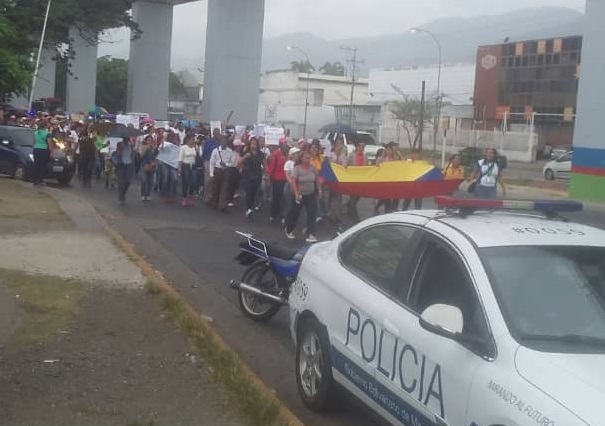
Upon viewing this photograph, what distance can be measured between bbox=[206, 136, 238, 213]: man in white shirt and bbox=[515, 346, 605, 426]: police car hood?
604 inches

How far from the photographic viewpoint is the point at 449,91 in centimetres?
9188

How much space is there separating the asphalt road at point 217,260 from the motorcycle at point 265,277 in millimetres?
162

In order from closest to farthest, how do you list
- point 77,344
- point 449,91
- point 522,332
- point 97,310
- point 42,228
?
point 522,332
point 77,344
point 97,310
point 42,228
point 449,91

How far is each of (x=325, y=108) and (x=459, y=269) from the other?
81.0 m

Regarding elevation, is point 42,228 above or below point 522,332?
below

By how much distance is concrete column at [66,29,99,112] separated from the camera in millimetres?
61094

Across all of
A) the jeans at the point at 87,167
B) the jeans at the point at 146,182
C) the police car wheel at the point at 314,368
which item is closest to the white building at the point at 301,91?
the jeans at the point at 87,167

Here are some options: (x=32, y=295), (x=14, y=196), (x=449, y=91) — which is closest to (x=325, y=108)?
(x=449, y=91)

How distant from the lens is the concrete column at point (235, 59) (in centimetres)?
3981

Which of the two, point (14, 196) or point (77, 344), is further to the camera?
point (14, 196)

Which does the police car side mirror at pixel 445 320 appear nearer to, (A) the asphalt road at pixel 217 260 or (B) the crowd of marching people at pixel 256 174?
(A) the asphalt road at pixel 217 260

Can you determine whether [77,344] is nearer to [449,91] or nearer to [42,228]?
[42,228]

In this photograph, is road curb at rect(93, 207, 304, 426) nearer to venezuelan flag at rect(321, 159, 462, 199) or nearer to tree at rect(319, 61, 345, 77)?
venezuelan flag at rect(321, 159, 462, 199)

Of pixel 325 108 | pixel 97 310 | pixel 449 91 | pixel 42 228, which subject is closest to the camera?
pixel 97 310
